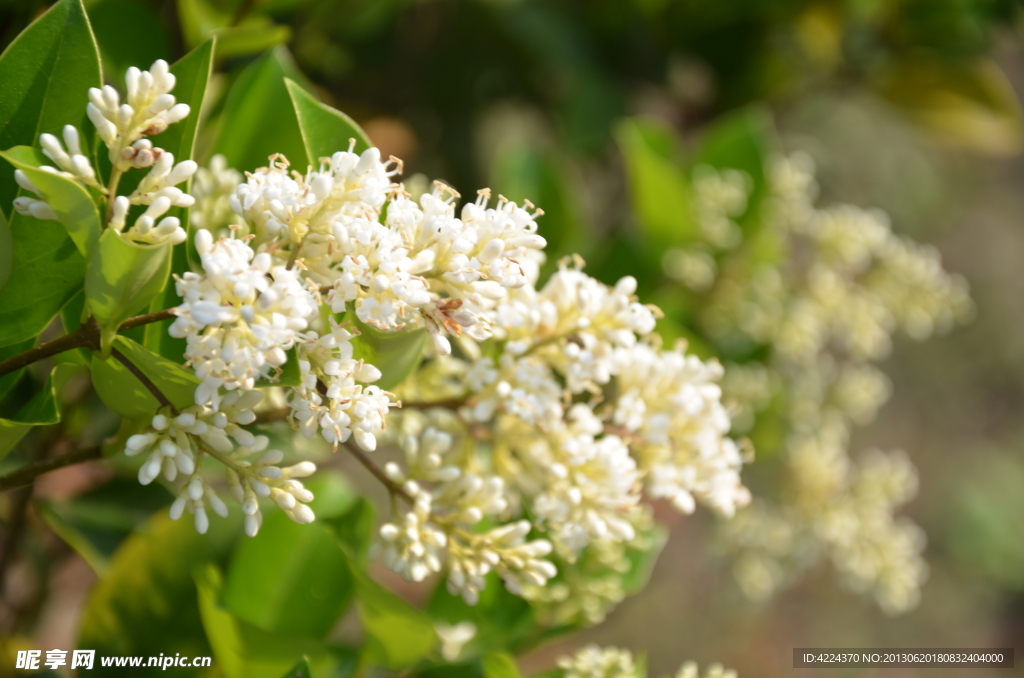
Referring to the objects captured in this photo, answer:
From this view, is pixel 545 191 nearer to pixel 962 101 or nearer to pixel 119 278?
pixel 119 278

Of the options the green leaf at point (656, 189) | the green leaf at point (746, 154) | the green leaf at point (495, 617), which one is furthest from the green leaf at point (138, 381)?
the green leaf at point (746, 154)

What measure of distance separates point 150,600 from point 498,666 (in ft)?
1.65

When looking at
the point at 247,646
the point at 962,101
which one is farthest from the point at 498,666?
the point at 962,101

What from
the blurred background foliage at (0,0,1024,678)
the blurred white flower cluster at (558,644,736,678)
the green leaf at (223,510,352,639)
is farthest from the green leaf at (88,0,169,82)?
the blurred white flower cluster at (558,644,736,678)

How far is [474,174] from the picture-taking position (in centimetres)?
180

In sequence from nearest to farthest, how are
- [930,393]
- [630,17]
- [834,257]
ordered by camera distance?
[834,257], [630,17], [930,393]

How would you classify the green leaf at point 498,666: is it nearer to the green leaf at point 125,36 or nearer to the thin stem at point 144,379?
the thin stem at point 144,379

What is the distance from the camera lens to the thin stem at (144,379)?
0.55 meters

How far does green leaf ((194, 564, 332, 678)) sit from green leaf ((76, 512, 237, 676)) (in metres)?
0.19

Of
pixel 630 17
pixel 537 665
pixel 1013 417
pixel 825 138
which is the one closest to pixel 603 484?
pixel 630 17

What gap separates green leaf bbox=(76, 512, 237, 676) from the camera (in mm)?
953

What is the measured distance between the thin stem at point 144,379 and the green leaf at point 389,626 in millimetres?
237

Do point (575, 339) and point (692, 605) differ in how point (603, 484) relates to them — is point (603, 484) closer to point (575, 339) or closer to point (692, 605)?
point (575, 339)

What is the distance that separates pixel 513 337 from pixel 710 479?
0.87 feet
